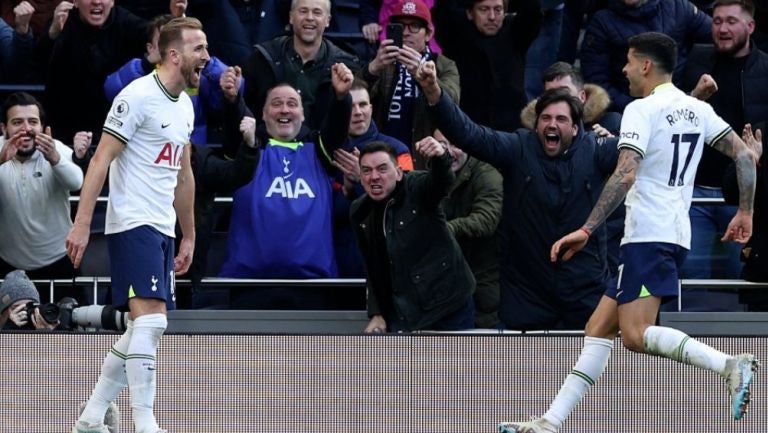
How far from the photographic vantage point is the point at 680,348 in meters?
9.00

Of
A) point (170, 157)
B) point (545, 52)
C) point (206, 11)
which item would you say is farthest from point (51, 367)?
point (545, 52)

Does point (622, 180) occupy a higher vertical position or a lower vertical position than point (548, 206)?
lower

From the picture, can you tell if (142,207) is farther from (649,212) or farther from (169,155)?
(649,212)

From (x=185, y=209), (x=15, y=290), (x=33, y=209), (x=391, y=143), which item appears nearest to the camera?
(x=185, y=209)

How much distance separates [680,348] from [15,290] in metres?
4.17

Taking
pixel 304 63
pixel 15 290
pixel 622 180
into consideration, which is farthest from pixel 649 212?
pixel 304 63

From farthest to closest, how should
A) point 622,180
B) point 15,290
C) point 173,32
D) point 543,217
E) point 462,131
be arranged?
point 543,217
point 15,290
point 462,131
point 173,32
point 622,180

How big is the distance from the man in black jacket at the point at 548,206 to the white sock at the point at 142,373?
255 centimetres

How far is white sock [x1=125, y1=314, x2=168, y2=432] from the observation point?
9086mm

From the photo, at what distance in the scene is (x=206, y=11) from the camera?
13.8m

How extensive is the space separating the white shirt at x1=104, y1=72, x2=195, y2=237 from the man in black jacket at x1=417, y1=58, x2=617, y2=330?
2128 mm

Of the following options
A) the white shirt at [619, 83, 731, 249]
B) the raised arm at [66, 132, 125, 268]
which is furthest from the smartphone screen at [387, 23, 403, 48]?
the raised arm at [66, 132, 125, 268]

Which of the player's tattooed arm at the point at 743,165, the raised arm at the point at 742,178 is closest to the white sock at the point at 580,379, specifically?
the raised arm at the point at 742,178

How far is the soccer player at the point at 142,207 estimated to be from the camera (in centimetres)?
911
